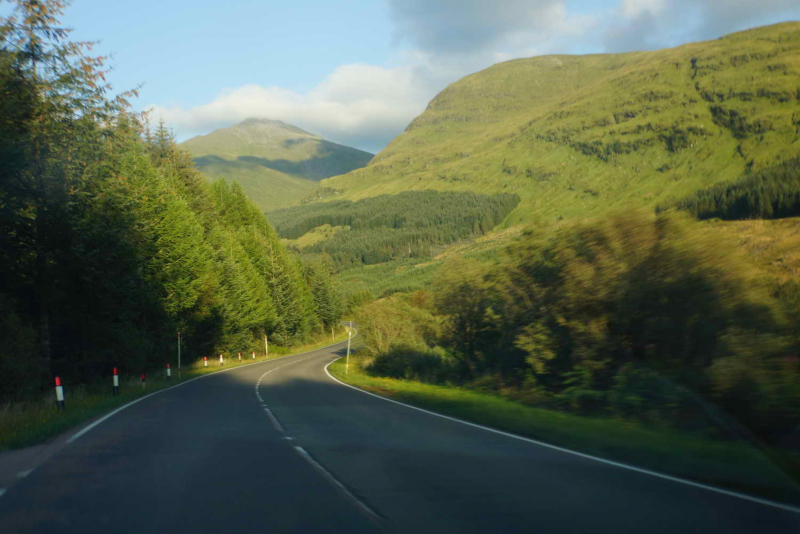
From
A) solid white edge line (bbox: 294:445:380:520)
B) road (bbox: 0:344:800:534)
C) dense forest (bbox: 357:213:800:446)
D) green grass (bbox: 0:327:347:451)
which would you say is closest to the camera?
road (bbox: 0:344:800:534)

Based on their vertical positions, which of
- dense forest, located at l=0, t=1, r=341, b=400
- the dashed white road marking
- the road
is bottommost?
the dashed white road marking

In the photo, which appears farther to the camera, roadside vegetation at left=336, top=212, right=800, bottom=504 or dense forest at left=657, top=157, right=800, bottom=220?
dense forest at left=657, top=157, right=800, bottom=220

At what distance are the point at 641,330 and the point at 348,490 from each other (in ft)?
34.3

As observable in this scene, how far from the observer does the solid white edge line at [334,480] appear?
5605 millimetres

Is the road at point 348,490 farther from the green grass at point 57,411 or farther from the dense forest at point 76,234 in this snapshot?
the dense forest at point 76,234

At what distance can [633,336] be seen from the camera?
14.7 meters

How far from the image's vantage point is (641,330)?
14414 mm

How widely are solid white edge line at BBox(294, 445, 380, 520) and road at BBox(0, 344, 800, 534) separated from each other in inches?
0.8

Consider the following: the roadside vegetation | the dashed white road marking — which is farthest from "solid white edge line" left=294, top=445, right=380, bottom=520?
the roadside vegetation

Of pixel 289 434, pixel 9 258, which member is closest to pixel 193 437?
pixel 289 434

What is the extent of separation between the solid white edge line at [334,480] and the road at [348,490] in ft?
0.07

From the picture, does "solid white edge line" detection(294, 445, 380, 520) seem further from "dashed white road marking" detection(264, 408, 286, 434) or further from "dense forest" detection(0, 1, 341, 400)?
"dense forest" detection(0, 1, 341, 400)

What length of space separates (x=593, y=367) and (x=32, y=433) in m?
12.7

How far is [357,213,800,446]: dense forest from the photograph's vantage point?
32.3 feet
